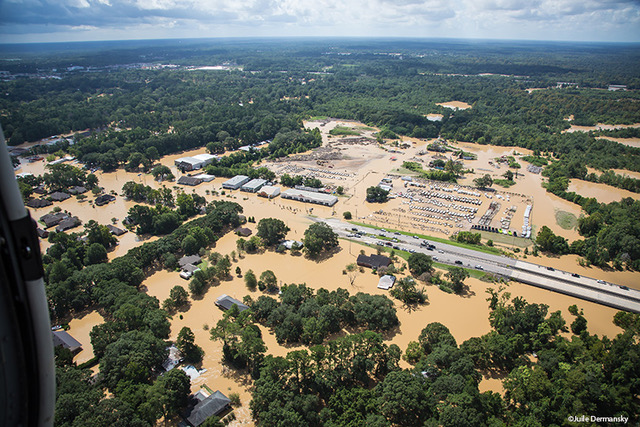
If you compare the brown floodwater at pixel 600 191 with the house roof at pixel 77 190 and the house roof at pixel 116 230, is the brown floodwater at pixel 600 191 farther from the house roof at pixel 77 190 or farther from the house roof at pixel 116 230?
the house roof at pixel 77 190

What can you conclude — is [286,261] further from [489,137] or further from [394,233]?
[489,137]

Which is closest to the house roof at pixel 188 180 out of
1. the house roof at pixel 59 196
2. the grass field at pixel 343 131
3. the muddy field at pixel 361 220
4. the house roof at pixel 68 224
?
the muddy field at pixel 361 220

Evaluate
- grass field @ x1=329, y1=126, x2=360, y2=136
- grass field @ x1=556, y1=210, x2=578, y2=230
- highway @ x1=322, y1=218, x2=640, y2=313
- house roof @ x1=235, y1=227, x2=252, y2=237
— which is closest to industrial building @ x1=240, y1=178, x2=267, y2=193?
house roof @ x1=235, y1=227, x2=252, y2=237

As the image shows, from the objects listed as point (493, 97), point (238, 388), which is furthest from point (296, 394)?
point (493, 97)

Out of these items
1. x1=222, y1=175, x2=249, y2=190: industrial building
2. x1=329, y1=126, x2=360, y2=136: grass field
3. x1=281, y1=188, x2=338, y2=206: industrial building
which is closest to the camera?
x1=281, y1=188, x2=338, y2=206: industrial building

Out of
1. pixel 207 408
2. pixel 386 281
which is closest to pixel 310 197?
pixel 386 281

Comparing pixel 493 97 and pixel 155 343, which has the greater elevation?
pixel 493 97

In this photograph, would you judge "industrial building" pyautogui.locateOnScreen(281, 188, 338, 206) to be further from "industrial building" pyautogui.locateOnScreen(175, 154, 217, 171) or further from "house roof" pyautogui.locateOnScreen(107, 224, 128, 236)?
"house roof" pyautogui.locateOnScreen(107, 224, 128, 236)
